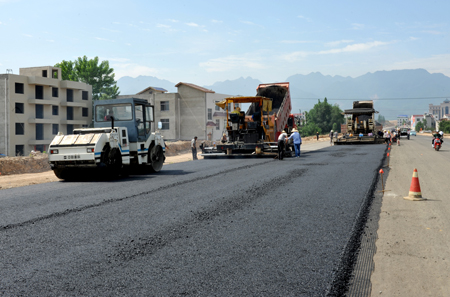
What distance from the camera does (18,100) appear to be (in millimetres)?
43250

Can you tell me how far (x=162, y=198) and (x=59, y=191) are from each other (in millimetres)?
3092

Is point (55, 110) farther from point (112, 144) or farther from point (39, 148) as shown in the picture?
point (112, 144)

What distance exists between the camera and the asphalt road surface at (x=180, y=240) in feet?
13.5

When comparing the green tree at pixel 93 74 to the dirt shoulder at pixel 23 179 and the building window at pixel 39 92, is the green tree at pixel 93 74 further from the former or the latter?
the dirt shoulder at pixel 23 179

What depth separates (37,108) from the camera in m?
45.9

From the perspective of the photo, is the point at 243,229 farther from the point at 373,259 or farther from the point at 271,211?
the point at 373,259

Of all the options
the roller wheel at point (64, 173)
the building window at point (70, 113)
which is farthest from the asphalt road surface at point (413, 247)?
the building window at point (70, 113)

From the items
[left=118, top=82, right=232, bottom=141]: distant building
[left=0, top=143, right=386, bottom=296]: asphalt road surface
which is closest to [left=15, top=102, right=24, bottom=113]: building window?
[left=118, top=82, right=232, bottom=141]: distant building

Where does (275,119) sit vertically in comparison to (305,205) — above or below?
above

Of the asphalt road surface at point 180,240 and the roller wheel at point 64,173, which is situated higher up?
the roller wheel at point 64,173

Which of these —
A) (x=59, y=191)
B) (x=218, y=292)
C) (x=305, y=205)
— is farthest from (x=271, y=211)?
(x=59, y=191)

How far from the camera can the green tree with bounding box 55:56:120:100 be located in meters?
70.2

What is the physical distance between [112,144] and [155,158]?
252 centimetres

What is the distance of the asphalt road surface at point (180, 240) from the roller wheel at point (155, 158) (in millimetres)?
3968
